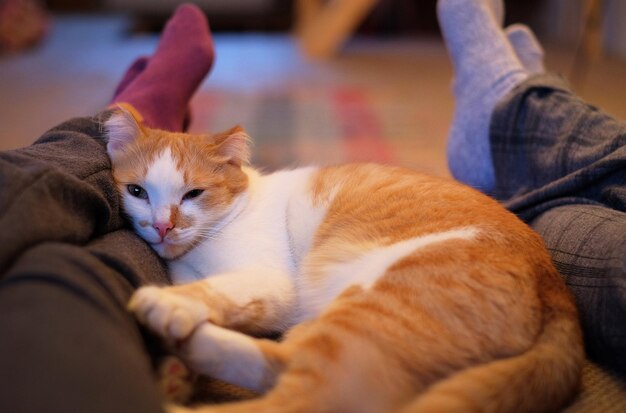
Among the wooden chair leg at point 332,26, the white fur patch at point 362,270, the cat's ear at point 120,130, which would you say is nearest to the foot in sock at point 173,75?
the cat's ear at point 120,130

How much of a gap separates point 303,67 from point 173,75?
2610mm

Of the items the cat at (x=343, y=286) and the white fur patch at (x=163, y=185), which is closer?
the cat at (x=343, y=286)

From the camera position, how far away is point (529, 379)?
29.3 inches

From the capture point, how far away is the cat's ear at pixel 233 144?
1.22 m

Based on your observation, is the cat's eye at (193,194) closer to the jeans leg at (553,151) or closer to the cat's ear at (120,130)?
the cat's ear at (120,130)

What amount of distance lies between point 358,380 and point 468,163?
1.04 meters

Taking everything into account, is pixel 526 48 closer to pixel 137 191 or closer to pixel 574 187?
pixel 574 187

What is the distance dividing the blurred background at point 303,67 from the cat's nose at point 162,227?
985 mm

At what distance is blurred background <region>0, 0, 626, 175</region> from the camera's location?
103 inches

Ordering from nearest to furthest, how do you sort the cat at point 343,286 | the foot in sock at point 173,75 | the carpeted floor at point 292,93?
the cat at point 343,286 → the foot in sock at point 173,75 → the carpeted floor at point 292,93

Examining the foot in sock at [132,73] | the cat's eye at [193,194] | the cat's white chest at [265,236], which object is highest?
the cat's eye at [193,194]

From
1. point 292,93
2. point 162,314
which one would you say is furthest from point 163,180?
point 292,93

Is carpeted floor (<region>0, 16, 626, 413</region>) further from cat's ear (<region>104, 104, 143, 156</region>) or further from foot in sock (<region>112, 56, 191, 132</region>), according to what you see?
cat's ear (<region>104, 104, 143, 156</region>)

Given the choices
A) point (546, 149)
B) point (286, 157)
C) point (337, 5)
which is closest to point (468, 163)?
point (546, 149)
